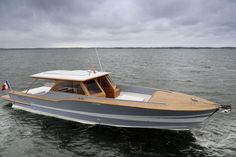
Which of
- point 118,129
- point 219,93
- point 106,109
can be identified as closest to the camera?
point 106,109

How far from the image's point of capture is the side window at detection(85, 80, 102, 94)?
32.6 ft

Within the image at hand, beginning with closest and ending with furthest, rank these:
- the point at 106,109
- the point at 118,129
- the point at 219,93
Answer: the point at 106,109 → the point at 118,129 → the point at 219,93

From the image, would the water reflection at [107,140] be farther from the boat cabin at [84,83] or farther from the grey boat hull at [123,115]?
the boat cabin at [84,83]

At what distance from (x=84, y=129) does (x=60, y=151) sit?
1.86 meters

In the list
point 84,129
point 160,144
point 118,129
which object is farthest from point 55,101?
point 160,144

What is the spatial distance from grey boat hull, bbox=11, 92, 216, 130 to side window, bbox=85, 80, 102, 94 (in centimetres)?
91

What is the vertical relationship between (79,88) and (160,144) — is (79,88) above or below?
above

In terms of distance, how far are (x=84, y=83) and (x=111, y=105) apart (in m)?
2.05

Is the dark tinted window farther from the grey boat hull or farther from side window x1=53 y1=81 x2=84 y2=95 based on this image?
the grey boat hull

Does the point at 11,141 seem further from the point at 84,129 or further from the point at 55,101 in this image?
the point at 84,129

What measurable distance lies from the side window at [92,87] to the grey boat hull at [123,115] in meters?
0.91

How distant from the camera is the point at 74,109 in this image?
988cm

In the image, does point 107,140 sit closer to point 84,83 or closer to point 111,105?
point 111,105

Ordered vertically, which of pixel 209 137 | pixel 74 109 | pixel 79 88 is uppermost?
pixel 79 88
